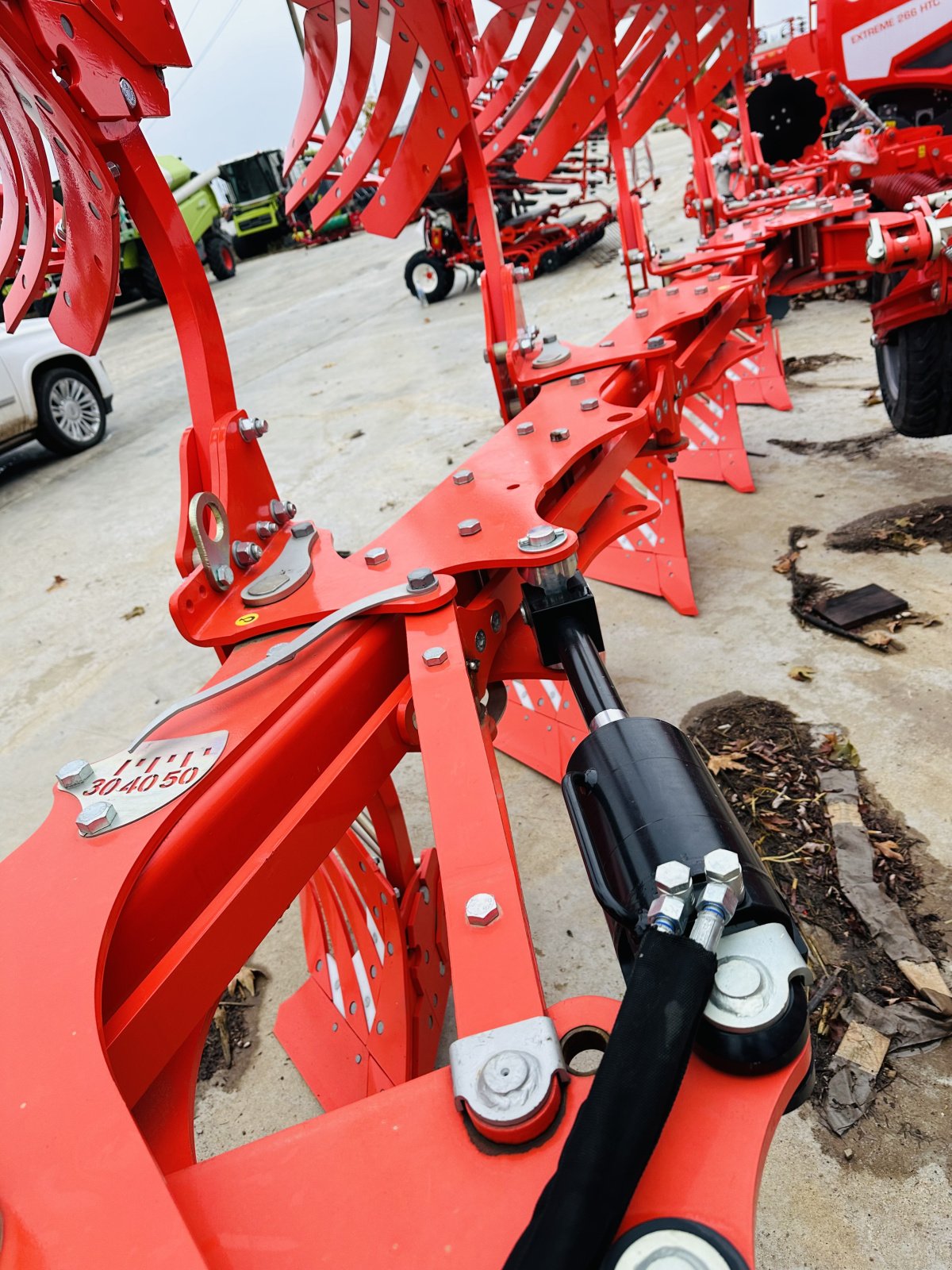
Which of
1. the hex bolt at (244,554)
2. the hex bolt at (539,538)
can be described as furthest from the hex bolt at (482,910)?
the hex bolt at (244,554)

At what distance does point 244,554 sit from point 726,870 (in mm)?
1064

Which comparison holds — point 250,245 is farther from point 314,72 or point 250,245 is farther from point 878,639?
point 878,639

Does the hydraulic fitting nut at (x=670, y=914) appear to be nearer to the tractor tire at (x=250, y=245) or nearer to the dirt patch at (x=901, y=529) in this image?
the dirt patch at (x=901, y=529)

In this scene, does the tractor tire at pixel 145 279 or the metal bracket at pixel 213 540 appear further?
the tractor tire at pixel 145 279

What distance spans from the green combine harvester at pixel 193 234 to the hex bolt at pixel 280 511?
37.2ft

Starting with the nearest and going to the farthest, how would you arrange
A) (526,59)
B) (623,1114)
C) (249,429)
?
(623,1114) < (249,429) < (526,59)

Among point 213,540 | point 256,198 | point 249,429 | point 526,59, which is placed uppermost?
point 256,198

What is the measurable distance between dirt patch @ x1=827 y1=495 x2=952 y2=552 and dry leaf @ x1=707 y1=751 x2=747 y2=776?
1.22 m

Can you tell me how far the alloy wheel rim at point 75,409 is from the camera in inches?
247

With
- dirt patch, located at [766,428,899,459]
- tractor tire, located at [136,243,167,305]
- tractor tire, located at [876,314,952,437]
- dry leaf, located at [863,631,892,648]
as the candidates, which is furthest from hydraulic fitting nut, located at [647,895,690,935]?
tractor tire, located at [136,243,167,305]

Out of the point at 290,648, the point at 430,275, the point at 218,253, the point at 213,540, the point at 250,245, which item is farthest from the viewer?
the point at 250,245

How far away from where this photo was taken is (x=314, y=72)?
1.99m

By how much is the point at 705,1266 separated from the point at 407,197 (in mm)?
2103

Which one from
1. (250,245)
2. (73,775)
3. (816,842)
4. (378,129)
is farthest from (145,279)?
(73,775)
